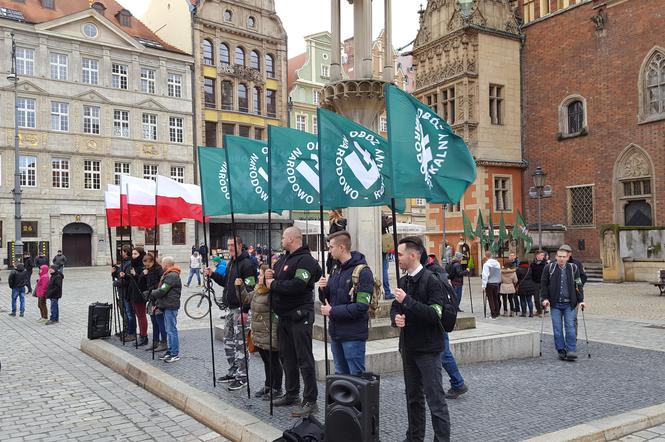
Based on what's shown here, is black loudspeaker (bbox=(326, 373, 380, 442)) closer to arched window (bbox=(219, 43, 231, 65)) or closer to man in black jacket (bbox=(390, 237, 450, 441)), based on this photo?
man in black jacket (bbox=(390, 237, 450, 441))

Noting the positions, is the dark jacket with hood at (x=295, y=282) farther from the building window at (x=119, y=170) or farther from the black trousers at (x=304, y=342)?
the building window at (x=119, y=170)

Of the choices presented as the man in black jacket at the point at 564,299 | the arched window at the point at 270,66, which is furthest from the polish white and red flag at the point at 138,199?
the arched window at the point at 270,66

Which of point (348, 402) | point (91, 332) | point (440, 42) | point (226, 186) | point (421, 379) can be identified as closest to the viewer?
point (348, 402)

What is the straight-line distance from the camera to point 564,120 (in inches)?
1149

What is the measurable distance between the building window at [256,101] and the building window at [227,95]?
2140mm

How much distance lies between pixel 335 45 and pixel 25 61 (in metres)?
34.0

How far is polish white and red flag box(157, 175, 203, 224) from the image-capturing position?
1121 cm

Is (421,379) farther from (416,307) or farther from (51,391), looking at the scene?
(51,391)

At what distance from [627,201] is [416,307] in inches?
991

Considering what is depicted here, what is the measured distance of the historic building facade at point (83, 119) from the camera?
124ft

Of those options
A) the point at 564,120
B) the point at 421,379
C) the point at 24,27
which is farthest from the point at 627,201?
the point at 24,27

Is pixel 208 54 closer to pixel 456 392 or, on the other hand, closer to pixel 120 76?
pixel 120 76

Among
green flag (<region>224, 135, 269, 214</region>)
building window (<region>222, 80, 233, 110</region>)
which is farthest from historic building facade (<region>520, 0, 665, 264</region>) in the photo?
building window (<region>222, 80, 233, 110</region>)

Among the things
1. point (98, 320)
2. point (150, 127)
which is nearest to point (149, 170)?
point (150, 127)
